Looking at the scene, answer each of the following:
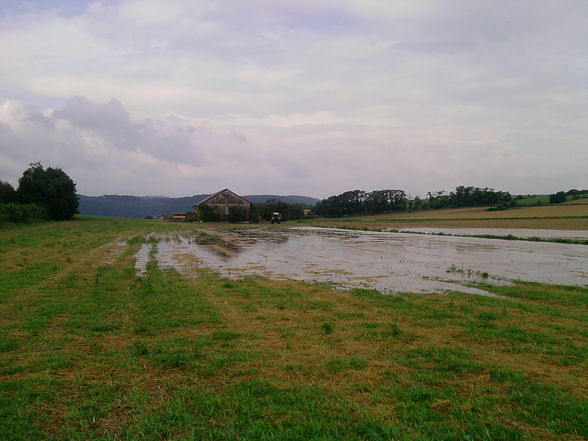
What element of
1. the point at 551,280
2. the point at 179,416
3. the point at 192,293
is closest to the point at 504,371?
the point at 179,416

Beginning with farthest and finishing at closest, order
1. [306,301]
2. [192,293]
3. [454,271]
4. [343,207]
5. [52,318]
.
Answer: [343,207], [454,271], [192,293], [306,301], [52,318]

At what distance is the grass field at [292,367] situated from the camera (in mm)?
3877

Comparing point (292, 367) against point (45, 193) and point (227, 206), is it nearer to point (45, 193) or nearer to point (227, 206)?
point (45, 193)

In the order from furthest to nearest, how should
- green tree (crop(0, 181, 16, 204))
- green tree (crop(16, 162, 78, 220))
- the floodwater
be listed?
green tree (crop(16, 162, 78, 220)) → green tree (crop(0, 181, 16, 204)) → the floodwater

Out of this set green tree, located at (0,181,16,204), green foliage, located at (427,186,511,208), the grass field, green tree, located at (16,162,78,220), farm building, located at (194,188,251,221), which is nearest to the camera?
the grass field

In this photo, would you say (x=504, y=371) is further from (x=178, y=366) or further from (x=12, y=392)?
(x=12, y=392)

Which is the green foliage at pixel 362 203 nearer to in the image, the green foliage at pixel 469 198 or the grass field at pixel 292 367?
the green foliage at pixel 469 198

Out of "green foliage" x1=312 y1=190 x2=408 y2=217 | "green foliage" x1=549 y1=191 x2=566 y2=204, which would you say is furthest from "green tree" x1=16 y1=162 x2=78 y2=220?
"green foliage" x1=549 y1=191 x2=566 y2=204

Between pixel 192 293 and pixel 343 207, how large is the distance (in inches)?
4791

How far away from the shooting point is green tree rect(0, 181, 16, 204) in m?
A: 60.2

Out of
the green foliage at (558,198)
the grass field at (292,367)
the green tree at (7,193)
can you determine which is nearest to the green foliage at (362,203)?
the green foliage at (558,198)

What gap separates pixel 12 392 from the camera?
4586 millimetres

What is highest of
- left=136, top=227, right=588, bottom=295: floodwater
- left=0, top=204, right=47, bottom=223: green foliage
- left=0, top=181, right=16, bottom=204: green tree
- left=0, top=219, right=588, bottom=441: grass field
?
left=0, top=181, right=16, bottom=204: green tree

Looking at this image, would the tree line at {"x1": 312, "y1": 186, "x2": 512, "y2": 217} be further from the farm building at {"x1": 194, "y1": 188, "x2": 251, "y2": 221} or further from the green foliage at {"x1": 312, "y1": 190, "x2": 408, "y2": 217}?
the farm building at {"x1": 194, "y1": 188, "x2": 251, "y2": 221}
